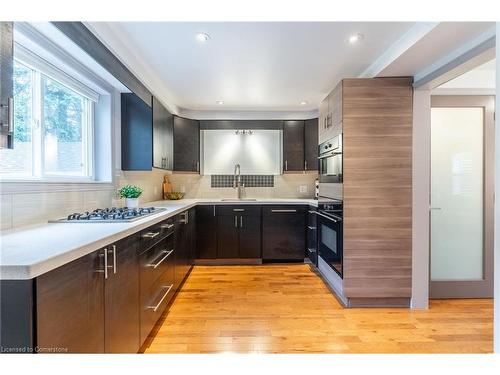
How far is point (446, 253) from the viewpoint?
2.81m

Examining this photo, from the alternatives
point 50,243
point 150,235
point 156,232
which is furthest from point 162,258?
point 50,243

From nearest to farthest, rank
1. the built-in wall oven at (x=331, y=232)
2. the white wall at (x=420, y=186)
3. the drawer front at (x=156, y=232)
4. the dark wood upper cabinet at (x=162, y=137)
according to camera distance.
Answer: the drawer front at (x=156, y=232) < the white wall at (x=420, y=186) < the built-in wall oven at (x=331, y=232) < the dark wood upper cabinet at (x=162, y=137)

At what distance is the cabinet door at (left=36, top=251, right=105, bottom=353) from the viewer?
3.11ft

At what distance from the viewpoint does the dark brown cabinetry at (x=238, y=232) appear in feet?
13.0

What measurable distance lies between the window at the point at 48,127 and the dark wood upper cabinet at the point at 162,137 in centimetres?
63

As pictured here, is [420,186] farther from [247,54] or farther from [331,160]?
[247,54]

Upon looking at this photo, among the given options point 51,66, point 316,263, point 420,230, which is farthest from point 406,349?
point 51,66

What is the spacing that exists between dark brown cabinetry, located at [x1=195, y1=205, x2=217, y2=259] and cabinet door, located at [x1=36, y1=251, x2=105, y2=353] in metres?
2.60

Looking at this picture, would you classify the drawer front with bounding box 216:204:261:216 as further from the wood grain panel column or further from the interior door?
the interior door

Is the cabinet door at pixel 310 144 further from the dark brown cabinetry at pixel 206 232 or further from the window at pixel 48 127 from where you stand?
the window at pixel 48 127

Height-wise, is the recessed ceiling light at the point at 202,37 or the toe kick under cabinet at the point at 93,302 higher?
the recessed ceiling light at the point at 202,37

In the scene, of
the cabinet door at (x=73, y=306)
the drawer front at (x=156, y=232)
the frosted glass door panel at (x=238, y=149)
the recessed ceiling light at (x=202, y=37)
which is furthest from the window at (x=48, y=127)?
the frosted glass door panel at (x=238, y=149)

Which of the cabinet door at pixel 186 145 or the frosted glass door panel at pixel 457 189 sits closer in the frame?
the frosted glass door panel at pixel 457 189

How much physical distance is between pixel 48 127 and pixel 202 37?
1.32 m
